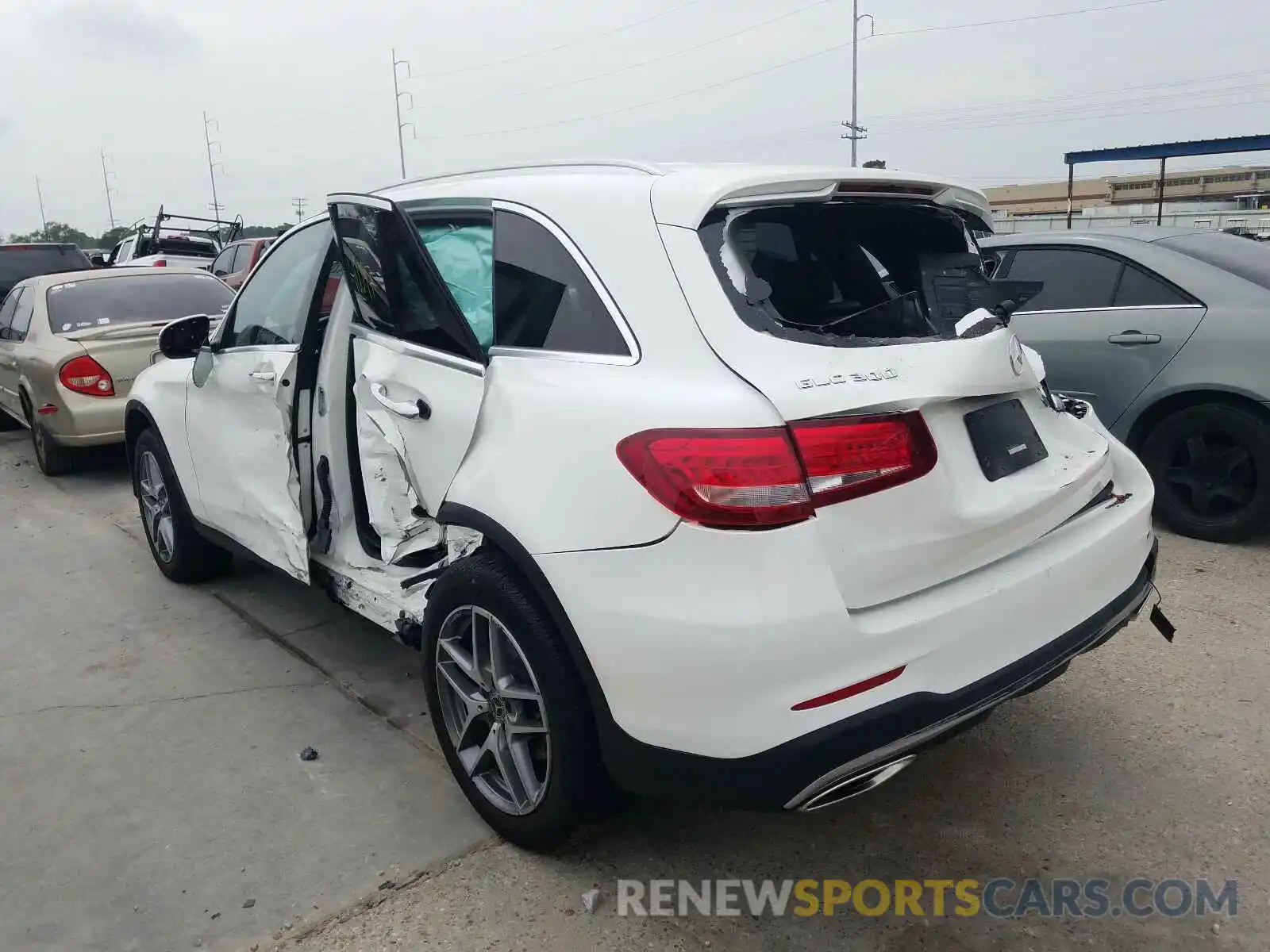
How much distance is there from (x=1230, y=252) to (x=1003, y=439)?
3.69 m

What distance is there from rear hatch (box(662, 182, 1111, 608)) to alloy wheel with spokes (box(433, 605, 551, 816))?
35.6 inches

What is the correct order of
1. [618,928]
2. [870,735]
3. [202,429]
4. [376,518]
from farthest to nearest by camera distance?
[202,429] → [376,518] → [618,928] → [870,735]

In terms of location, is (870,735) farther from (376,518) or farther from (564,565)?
(376,518)

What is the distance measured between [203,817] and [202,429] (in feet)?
6.16

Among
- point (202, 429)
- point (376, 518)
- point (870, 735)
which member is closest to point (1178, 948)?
point (870, 735)

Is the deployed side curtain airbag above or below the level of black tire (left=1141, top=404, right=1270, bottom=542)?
above

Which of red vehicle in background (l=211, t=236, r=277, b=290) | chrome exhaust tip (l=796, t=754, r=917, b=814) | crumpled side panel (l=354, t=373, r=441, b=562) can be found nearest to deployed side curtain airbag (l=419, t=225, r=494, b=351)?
crumpled side panel (l=354, t=373, r=441, b=562)

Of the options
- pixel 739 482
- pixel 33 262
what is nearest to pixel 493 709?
pixel 739 482

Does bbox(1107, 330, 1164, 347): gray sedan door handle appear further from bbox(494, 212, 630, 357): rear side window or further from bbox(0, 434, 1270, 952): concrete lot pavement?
bbox(494, 212, 630, 357): rear side window

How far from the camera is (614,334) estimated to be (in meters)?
2.34

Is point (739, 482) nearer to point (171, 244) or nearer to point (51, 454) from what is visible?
point (51, 454)

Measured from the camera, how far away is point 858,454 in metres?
2.09

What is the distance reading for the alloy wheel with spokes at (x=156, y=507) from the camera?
15.9ft

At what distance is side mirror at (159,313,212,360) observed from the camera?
169 inches
